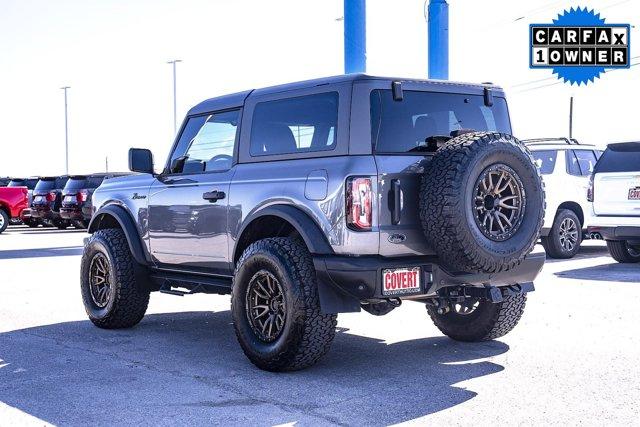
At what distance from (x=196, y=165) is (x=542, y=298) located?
14.4 ft

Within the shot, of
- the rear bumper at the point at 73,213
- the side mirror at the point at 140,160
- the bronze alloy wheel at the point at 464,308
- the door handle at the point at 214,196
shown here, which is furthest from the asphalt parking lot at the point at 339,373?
the rear bumper at the point at 73,213

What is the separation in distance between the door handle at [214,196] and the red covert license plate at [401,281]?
171 cm

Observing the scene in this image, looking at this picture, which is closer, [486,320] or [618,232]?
[486,320]

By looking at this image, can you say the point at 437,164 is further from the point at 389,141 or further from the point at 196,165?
the point at 196,165

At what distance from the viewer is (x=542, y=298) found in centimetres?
968

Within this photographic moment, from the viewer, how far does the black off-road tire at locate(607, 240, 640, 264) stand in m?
13.7

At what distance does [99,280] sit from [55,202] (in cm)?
1964

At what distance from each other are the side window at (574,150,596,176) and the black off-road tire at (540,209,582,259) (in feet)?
2.59

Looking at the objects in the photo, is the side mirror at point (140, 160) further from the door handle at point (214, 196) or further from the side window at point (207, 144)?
the door handle at point (214, 196)

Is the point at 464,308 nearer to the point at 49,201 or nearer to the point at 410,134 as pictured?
the point at 410,134

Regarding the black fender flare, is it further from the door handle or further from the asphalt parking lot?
the door handle

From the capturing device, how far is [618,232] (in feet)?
42.1

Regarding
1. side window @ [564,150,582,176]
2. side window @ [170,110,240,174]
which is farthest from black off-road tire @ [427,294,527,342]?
side window @ [564,150,582,176]

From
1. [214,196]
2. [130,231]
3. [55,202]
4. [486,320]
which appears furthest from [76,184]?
[486,320]
